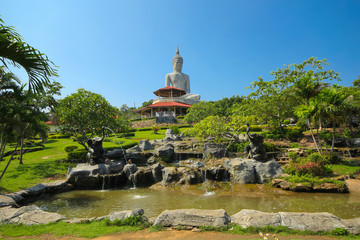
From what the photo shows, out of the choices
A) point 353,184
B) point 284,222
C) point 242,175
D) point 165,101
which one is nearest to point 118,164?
point 242,175

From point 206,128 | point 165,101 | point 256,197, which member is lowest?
point 256,197

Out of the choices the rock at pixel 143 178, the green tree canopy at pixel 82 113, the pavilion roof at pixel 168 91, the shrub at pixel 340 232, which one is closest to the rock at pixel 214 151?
the rock at pixel 143 178

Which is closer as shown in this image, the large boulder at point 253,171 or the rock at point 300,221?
the rock at point 300,221

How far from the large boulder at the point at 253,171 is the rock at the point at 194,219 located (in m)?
6.41

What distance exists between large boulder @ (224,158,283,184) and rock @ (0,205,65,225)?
29.7 ft

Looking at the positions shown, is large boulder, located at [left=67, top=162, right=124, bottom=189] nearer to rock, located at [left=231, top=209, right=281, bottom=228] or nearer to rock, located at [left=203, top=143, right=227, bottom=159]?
rock, located at [left=231, top=209, right=281, bottom=228]

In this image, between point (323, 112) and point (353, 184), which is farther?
point (323, 112)

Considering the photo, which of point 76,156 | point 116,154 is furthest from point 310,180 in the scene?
Answer: point 76,156

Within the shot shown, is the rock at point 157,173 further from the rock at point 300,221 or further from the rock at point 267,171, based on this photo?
the rock at point 300,221

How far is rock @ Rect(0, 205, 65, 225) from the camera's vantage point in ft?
18.7

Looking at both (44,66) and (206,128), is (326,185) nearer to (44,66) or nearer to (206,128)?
(206,128)

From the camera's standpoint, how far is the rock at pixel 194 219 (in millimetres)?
5111

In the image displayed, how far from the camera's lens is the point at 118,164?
1294cm

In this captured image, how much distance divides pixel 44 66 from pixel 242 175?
10876 mm
